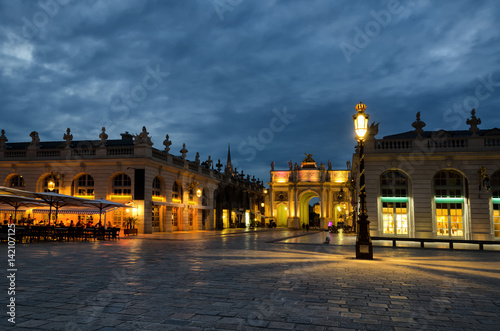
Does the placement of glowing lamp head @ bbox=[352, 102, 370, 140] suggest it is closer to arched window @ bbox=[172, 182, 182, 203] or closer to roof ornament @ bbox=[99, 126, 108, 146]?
roof ornament @ bbox=[99, 126, 108, 146]

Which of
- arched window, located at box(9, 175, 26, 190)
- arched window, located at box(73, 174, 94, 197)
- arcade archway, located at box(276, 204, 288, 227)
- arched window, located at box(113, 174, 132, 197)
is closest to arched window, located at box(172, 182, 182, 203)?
arched window, located at box(113, 174, 132, 197)

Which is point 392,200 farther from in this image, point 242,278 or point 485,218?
point 242,278

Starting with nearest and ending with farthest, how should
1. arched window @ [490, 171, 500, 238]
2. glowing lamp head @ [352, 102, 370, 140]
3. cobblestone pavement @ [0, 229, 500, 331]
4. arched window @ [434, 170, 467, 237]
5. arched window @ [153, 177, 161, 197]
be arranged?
1. cobblestone pavement @ [0, 229, 500, 331]
2. glowing lamp head @ [352, 102, 370, 140]
3. arched window @ [490, 171, 500, 238]
4. arched window @ [434, 170, 467, 237]
5. arched window @ [153, 177, 161, 197]

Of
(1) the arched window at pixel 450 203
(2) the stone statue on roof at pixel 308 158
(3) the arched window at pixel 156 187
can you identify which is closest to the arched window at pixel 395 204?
(1) the arched window at pixel 450 203

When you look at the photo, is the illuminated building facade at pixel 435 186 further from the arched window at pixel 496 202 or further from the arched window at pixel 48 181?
the arched window at pixel 48 181

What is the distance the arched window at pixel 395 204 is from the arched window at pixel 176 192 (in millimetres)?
22492

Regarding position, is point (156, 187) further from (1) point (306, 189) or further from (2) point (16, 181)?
(1) point (306, 189)

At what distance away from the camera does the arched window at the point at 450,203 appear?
25.5 metres

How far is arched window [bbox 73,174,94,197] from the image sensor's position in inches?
1390

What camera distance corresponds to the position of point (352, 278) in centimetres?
890

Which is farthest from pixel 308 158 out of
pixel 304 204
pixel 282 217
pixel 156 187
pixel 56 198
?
Answer: pixel 56 198

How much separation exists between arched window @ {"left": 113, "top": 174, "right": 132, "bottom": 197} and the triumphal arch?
4173cm

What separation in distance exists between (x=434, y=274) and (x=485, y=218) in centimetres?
1822

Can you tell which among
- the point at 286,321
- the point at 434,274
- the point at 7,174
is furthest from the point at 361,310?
the point at 7,174
